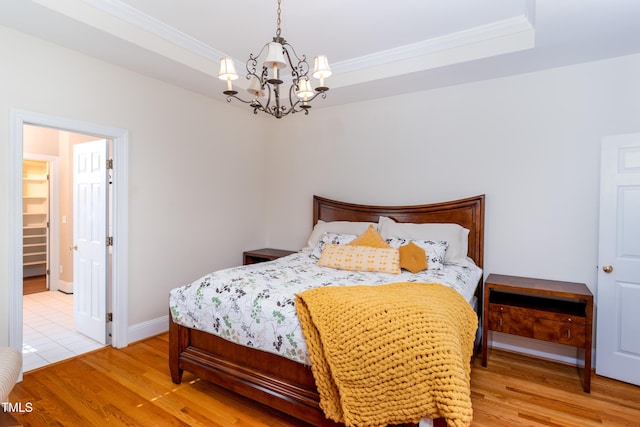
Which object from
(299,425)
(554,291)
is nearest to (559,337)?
(554,291)

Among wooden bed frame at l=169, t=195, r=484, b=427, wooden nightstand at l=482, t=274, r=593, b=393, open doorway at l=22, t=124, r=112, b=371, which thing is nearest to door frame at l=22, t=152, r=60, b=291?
open doorway at l=22, t=124, r=112, b=371

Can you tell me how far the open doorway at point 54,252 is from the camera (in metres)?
3.24

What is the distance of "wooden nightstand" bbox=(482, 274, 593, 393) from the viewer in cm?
257

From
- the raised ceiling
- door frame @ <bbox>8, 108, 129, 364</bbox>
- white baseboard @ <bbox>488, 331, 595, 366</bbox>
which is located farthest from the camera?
white baseboard @ <bbox>488, 331, 595, 366</bbox>

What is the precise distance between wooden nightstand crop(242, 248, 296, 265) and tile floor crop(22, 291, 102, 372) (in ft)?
5.97

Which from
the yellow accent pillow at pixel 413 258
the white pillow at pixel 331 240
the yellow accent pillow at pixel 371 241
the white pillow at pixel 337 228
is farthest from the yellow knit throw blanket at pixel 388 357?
the white pillow at pixel 337 228

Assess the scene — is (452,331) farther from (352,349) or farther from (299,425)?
(299,425)

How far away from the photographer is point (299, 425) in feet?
6.91

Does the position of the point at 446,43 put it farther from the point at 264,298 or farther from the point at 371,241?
the point at 264,298

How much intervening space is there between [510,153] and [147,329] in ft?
13.0

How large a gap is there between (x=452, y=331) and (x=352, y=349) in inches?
19.9

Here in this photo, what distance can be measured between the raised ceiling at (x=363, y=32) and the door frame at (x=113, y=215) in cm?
63

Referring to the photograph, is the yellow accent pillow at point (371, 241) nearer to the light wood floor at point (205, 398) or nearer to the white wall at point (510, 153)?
the white wall at point (510, 153)

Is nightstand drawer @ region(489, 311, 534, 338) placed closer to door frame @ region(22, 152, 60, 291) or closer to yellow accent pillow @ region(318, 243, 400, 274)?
yellow accent pillow @ region(318, 243, 400, 274)
